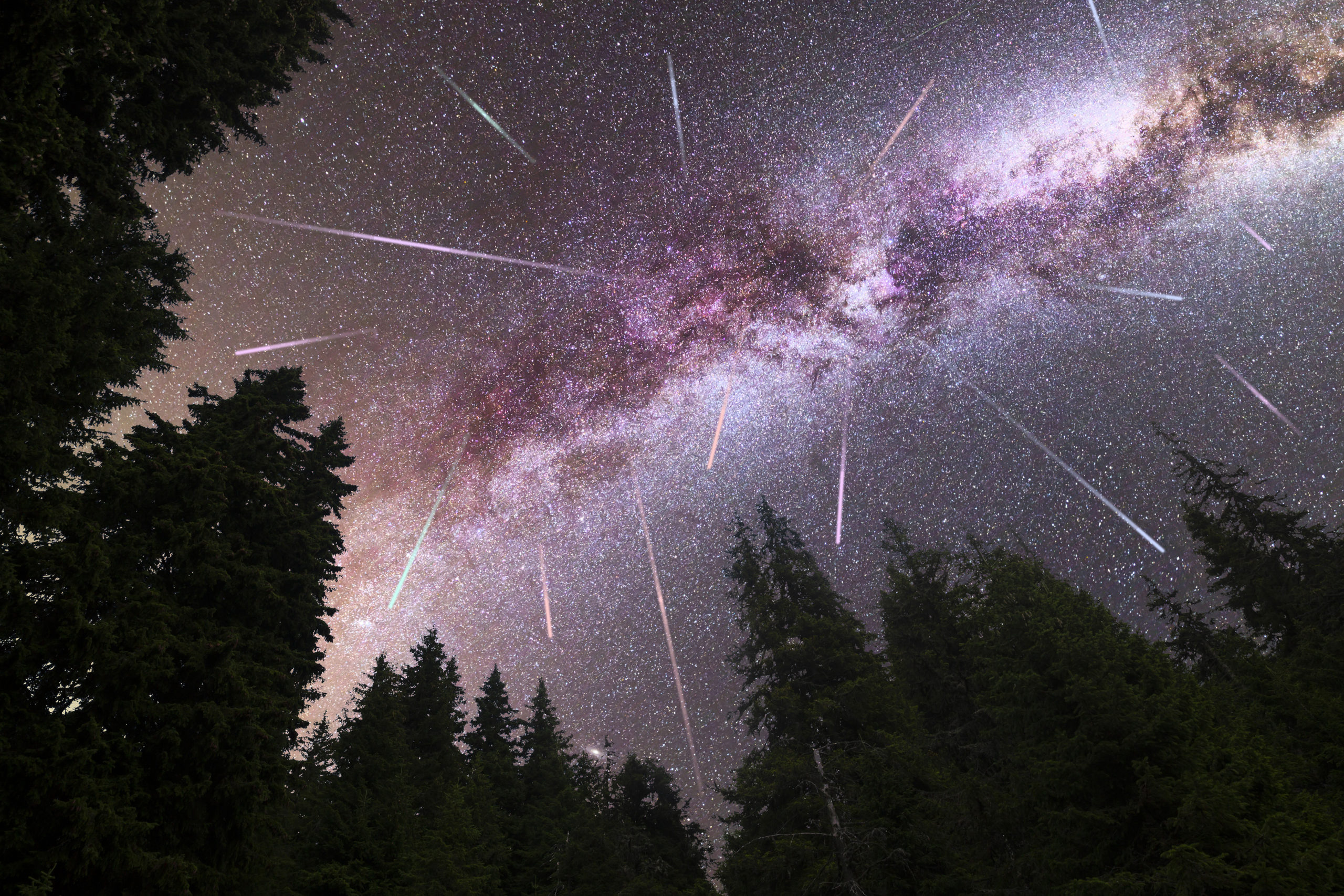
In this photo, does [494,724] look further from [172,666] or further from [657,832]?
[172,666]

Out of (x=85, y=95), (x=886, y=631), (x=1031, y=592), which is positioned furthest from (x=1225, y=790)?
(x=85, y=95)

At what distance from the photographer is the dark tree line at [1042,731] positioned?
923 cm

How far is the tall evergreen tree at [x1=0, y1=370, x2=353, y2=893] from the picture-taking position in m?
7.30

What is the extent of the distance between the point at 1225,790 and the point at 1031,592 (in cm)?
494

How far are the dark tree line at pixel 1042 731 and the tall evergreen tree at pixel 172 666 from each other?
397 inches

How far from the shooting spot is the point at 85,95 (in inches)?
274

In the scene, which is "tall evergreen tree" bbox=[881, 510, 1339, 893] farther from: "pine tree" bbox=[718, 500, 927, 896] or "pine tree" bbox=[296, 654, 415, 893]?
"pine tree" bbox=[296, 654, 415, 893]

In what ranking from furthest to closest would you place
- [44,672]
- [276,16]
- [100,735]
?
[276,16] < [100,735] < [44,672]

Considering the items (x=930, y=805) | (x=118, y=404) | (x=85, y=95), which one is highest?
(x=85, y=95)

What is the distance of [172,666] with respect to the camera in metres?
8.80

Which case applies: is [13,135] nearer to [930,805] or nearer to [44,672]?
[44,672]

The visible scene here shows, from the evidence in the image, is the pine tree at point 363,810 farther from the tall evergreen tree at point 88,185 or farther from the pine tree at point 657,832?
the tall evergreen tree at point 88,185

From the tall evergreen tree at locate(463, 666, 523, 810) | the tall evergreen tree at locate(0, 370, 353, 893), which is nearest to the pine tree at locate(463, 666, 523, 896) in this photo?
the tall evergreen tree at locate(463, 666, 523, 810)

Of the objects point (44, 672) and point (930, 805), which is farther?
point (930, 805)
